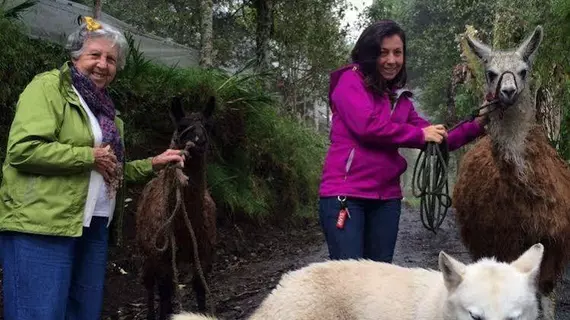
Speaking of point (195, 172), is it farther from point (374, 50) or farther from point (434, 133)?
point (434, 133)

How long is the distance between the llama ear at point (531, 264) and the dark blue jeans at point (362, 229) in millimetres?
999

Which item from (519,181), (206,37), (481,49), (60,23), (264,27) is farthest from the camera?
(264,27)

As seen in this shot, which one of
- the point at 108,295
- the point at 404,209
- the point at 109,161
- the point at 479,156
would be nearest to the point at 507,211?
the point at 479,156

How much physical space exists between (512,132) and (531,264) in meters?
1.86

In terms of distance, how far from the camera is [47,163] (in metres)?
3.31

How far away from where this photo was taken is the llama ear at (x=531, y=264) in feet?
10.5

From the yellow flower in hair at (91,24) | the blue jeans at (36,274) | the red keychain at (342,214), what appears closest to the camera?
the blue jeans at (36,274)

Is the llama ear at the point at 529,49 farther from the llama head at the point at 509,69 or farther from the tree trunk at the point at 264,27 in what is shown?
the tree trunk at the point at 264,27

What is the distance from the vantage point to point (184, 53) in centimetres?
1184

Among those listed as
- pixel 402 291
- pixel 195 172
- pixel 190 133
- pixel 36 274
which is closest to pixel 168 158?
pixel 36 274

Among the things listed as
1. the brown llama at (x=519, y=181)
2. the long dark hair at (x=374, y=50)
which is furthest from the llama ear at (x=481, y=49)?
the long dark hair at (x=374, y=50)

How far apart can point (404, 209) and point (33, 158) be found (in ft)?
54.8

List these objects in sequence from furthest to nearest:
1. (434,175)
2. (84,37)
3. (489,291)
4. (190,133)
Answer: (190,133) → (434,175) → (84,37) → (489,291)

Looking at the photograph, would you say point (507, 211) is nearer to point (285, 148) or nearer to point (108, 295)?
point (108, 295)
